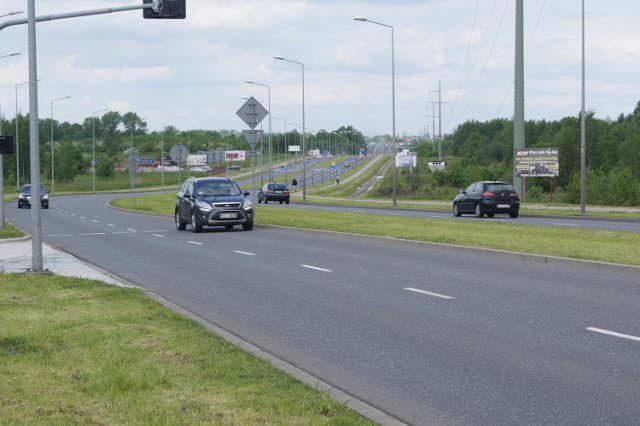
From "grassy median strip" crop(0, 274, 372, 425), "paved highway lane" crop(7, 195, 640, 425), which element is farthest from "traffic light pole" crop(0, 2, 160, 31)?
"grassy median strip" crop(0, 274, 372, 425)

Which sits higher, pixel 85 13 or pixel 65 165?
pixel 85 13

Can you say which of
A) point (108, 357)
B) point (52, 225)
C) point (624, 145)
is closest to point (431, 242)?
point (108, 357)

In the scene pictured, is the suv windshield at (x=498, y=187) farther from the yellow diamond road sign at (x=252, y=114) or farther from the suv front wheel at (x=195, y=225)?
the suv front wheel at (x=195, y=225)

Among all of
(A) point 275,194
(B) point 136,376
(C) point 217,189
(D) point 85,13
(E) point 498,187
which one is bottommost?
(A) point 275,194

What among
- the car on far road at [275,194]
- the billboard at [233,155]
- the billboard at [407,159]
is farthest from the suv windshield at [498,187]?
the billboard at [233,155]

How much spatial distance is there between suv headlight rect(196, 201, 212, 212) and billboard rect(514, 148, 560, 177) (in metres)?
25.4

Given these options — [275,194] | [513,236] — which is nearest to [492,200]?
[513,236]

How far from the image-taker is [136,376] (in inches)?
296

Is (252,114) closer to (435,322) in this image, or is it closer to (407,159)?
(435,322)

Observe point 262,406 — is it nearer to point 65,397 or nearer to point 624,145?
point 65,397

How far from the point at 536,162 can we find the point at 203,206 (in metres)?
26.4

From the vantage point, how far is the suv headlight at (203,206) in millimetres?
30597

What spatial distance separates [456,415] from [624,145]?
405 feet

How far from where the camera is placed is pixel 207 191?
32.0m
